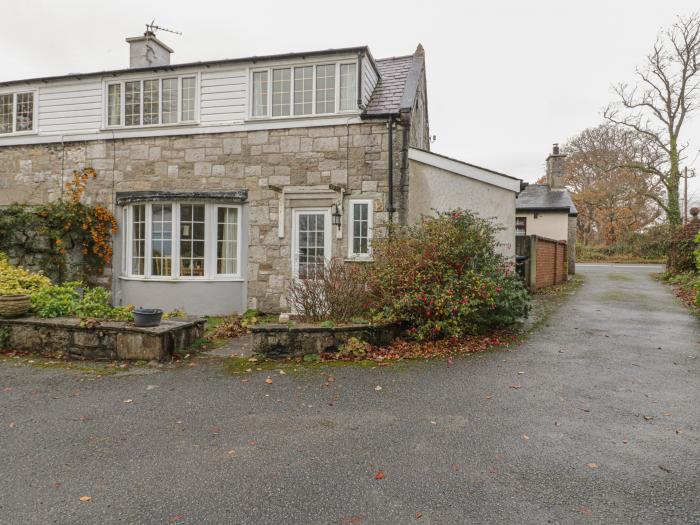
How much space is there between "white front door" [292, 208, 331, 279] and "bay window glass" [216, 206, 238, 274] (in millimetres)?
1511

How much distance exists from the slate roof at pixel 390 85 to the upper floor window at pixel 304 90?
0.59m

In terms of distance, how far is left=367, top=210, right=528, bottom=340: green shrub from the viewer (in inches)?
284

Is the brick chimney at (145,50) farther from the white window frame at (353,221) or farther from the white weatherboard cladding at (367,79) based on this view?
the white window frame at (353,221)

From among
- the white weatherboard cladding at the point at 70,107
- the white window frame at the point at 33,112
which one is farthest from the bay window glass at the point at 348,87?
the white window frame at the point at 33,112

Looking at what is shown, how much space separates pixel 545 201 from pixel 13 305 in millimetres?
24578

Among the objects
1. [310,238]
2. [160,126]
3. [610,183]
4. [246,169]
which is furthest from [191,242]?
[610,183]

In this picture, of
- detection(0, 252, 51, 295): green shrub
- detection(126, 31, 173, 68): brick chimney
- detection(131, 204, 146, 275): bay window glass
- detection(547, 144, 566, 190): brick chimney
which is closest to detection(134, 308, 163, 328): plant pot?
detection(0, 252, 51, 295): green shrub

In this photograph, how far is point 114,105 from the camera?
12.0 metres

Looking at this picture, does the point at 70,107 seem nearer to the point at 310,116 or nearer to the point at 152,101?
the point at 152,101

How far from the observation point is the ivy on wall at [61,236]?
36.9 feet

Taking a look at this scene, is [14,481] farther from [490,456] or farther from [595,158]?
[595,158]

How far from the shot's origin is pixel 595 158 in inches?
1426

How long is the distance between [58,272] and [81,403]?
26.0 feet

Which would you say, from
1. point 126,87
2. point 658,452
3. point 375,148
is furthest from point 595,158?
point 658,452
